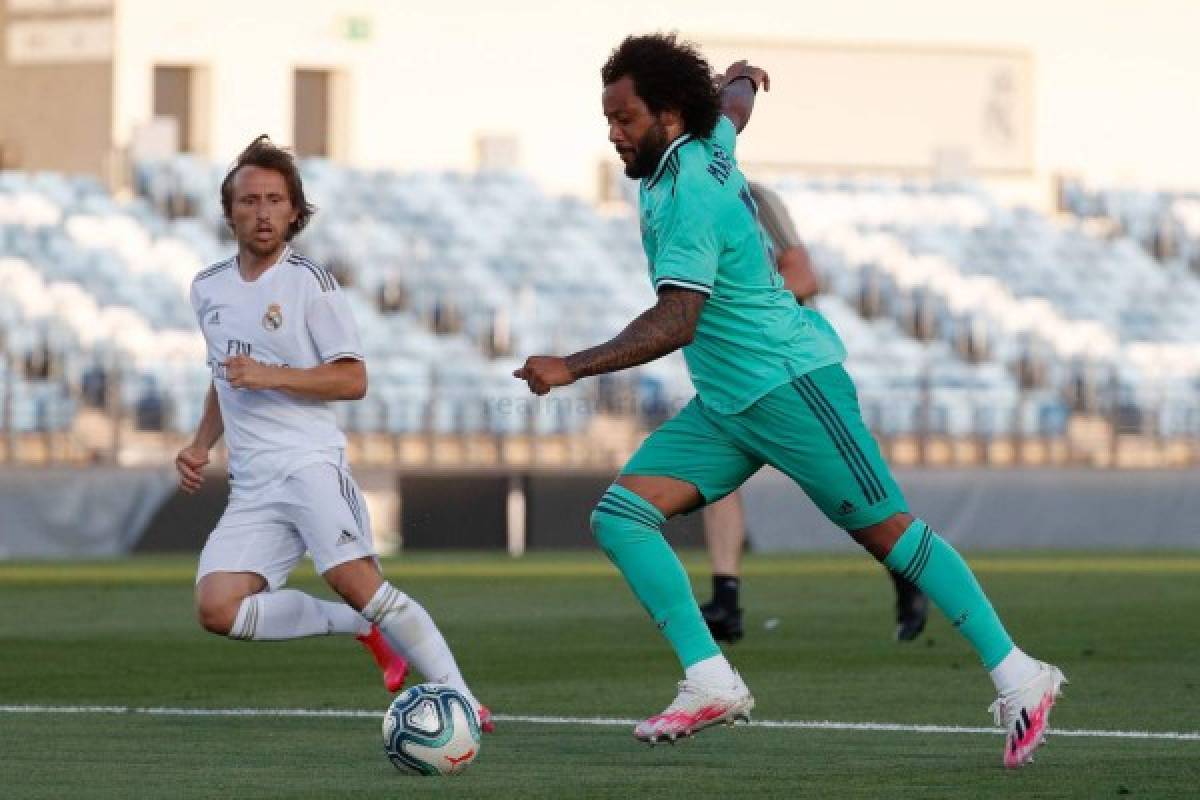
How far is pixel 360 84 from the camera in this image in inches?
1526

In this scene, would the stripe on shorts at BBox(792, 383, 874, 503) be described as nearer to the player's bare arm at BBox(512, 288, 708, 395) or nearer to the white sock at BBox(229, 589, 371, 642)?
the player's bare arm at BBox(512, 288, 708, 395)

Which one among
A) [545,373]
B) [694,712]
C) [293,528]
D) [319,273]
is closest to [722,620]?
[293,528]

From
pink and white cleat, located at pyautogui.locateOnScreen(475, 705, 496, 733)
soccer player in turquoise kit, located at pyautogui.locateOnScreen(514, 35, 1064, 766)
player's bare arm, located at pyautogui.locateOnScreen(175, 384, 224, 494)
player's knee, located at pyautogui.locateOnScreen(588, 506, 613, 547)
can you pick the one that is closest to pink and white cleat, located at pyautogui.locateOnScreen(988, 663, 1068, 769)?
soccer player in turquoise kit, located at pyautogui.locateOnScreen(514, 35, 1064, 766)

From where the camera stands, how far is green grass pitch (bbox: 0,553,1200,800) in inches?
279

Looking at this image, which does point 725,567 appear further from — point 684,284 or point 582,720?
point 684,284

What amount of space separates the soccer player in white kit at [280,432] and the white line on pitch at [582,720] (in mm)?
609

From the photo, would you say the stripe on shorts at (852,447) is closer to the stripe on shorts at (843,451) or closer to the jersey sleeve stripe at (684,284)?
the stripe on shorts at (843,451)

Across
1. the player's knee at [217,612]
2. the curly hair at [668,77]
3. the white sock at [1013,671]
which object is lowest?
the player's knee at [217,612]

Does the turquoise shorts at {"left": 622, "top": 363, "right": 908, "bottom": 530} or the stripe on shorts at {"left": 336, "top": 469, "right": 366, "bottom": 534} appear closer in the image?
the turquoise shorts at {"left": 622, "top": 363, "right": 908, "bottom": 530}

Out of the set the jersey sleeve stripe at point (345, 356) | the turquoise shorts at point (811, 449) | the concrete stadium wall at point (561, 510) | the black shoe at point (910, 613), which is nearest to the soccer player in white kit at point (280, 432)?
the jersey sleeve stripe at point (345, 356)

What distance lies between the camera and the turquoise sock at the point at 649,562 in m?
7.76

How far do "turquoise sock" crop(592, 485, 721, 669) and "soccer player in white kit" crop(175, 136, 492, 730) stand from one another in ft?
3.17

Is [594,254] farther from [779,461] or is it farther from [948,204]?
[779,461]

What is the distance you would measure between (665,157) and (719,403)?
0.69 meters
